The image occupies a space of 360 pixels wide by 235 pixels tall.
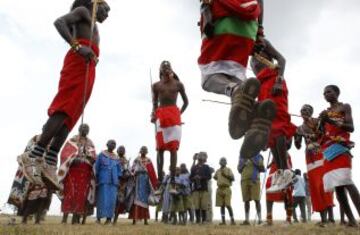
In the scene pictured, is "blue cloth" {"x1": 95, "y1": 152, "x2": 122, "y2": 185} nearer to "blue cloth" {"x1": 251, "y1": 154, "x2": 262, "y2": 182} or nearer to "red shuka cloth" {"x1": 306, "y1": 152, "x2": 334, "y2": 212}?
"blue cloth" {"x1": 251, "y1": 154, "x2": 262, "y2": 182}

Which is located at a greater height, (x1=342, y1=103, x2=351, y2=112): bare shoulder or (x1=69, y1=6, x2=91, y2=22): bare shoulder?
(x1=69, y1=6, x2=91, y2=22): bare shoulder

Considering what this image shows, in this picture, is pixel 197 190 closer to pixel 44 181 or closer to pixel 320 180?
pixel 320 180

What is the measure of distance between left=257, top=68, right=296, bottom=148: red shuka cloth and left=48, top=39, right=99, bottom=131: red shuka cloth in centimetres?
249

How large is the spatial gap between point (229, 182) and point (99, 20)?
8.98m

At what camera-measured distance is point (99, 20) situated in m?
5.76

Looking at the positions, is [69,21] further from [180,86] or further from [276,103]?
[180,86]

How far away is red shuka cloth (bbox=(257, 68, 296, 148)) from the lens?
6.14m

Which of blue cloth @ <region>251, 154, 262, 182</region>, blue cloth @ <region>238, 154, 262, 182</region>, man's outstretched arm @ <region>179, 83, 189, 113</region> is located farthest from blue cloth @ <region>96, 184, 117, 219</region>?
blue cloth @ <region>251, 154, 262, 182</region>

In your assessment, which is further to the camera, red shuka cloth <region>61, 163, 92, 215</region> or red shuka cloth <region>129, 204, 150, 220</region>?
red shuka cloth <region>129, 204, 150, 220</region>

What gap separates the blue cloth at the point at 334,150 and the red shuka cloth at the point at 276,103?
1039 mm

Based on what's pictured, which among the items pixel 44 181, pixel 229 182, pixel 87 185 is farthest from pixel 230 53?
pixel 229 182

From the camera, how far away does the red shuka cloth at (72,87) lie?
16.9ft

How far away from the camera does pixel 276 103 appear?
6344 mm

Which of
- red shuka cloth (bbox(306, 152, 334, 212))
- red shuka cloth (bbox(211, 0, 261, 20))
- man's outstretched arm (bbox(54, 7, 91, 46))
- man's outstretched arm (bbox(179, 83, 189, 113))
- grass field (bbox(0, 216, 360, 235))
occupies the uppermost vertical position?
man's outstretched arm (bbox(179, 83, 189, 113))
